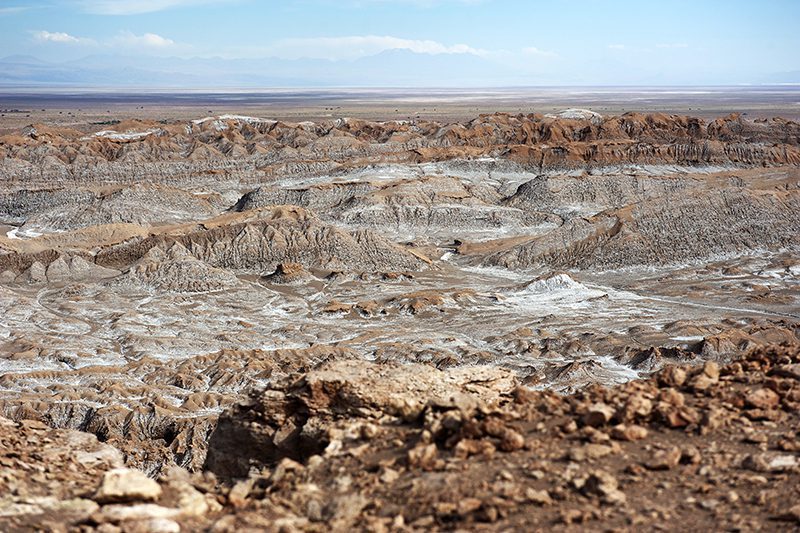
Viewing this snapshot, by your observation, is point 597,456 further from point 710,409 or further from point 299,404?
point 299,404

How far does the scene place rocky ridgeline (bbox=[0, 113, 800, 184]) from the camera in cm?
8256

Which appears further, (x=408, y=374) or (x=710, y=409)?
(x=408, y=374)

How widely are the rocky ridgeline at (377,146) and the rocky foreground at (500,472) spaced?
73703mm

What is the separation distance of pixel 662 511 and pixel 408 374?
5535 millimetres

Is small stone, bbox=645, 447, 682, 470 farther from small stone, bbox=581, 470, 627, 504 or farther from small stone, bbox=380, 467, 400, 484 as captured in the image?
small stone, bbox=380, 467, 400, 484

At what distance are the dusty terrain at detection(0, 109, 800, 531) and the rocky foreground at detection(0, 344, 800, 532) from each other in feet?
0.12

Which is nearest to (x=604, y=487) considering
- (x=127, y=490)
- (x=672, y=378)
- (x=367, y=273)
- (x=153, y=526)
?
(x=672, y=378)

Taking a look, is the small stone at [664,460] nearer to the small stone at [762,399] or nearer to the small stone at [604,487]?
the small stone at [604,487]

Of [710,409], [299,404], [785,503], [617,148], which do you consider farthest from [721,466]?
[617,148]

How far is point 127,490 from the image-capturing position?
25.8 ft

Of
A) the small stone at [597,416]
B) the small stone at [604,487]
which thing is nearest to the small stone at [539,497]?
the small stone at [604,487]

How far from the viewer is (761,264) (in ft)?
150

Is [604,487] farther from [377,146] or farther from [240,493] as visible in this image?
[377,146]

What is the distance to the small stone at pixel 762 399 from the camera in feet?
31.1
